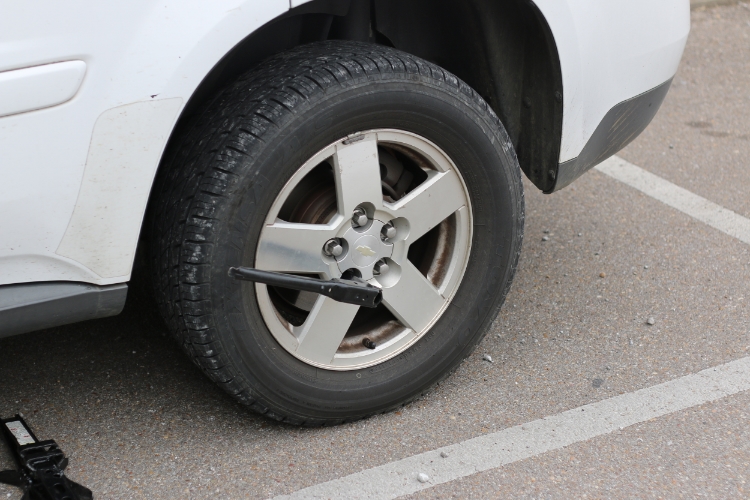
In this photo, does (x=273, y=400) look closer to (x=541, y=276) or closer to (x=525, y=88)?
(x=525, y=88)

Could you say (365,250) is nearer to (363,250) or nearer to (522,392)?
(363,250)

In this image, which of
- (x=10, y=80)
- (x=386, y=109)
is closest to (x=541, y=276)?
(x=386, y=109)

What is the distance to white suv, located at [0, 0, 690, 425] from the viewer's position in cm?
166

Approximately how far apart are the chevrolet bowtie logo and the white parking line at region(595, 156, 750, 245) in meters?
1.87

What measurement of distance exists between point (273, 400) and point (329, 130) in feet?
2.29

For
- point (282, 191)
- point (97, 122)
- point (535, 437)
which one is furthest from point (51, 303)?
point (535, 437)

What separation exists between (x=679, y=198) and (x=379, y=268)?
1.99 meters

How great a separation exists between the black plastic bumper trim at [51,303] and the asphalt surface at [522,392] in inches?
19.5

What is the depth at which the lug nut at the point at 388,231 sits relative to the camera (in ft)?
7.16

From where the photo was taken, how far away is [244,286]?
2.02 metres

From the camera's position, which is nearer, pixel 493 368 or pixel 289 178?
pixel 289 178

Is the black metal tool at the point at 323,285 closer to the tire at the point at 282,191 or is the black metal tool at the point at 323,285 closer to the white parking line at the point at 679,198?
the tire at the point at 282,191

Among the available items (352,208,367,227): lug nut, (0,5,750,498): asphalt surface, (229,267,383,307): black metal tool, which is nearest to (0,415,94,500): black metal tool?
(0,5,750,498): asphalt surface

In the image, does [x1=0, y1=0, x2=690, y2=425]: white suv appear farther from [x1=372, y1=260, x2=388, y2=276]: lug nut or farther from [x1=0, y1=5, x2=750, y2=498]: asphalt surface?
[x1=0, y1=5, x2=750, y2=498]: asphalt surface
